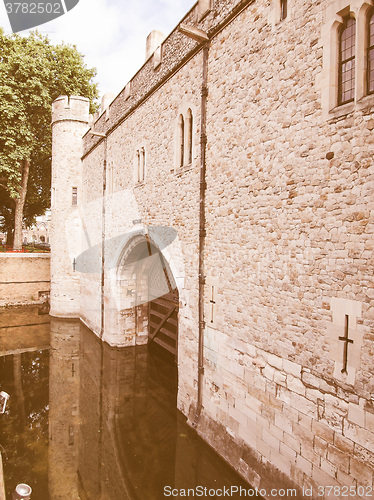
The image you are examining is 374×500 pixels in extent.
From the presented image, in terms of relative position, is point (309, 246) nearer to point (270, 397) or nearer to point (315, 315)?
point (315, 315)

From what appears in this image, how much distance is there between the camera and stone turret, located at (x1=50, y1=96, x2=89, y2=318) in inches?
605

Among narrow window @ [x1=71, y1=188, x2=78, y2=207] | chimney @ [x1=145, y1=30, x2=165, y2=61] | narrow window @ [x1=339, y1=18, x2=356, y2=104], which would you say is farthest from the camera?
narrow window @ [x1=71, y1=188, x2=78, y2=207]

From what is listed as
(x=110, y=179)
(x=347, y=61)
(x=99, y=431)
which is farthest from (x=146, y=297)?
(x=347, y=61)

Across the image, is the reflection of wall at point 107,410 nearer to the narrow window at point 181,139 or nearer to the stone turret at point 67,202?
the stone turret at point 67,202

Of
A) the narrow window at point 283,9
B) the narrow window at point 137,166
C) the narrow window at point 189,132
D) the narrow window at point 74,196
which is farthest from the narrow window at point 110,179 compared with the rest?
the narrow window at point 283,9

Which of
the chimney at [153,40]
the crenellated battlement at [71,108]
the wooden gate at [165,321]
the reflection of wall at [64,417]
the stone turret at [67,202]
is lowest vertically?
the reflection of wall at [64,417]

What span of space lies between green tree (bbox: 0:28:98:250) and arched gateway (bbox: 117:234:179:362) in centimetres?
1000

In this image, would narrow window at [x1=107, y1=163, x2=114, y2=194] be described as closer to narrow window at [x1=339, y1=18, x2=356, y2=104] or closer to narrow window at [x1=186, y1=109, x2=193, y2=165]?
narrow window at [x1=186, y1=109, x2=193, y2=165]

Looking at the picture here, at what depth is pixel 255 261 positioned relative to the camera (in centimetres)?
529

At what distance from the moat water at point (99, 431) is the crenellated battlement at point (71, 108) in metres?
10.3

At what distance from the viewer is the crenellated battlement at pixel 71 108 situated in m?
15.0

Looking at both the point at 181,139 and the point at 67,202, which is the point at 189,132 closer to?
the point at 181,139

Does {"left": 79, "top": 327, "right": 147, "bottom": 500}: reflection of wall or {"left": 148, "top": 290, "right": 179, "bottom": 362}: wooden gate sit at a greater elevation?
{"left": 148, "top": 290, "right": 179, "bottom": 362}: wooden gate

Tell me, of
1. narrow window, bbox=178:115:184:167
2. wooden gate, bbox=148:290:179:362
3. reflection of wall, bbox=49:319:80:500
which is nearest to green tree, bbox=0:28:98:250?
reflection of wall, bbox=49:319:80:500
